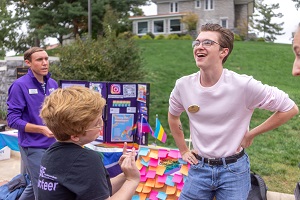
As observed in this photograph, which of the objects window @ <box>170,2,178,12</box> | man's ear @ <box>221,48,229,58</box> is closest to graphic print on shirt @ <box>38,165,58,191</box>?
man's ear @ <box>221,48,229,58</box>

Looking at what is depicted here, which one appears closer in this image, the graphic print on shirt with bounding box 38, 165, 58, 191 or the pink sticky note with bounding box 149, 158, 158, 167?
the graphic print on shirt with bounding box 38, 165, 58, 191

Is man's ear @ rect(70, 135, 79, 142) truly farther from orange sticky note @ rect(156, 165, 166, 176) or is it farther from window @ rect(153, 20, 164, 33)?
window @ rect(153, 20, 164, 33)

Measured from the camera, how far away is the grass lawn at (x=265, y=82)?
5.54 metres

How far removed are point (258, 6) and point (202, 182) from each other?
158 ft

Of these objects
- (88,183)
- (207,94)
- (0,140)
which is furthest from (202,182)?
(0,140)

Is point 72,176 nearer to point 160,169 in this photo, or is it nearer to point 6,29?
point 160,169

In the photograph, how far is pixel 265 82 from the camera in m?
12.2

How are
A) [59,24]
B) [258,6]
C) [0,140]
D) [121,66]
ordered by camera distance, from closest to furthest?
[0,140] < [121,66] < [59,24] < [258,6]

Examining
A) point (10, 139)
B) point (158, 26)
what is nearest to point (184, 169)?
point (10, 139)

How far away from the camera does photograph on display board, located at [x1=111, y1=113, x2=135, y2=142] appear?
4.97 m

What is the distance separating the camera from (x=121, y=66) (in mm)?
8227

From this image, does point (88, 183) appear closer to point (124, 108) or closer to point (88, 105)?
point (88, 105)

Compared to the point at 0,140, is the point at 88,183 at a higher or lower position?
higher

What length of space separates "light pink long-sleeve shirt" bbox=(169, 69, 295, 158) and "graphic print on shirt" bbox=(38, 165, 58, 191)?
3.87ft
